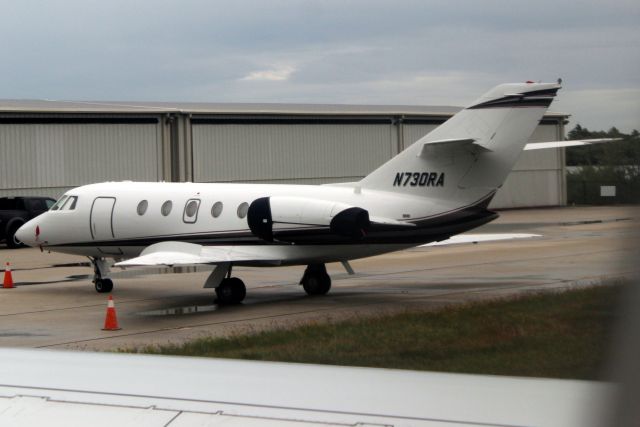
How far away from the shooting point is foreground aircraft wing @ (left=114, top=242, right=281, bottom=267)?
18.0 metres

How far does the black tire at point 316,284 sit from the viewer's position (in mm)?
20422

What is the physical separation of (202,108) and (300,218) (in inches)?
1114

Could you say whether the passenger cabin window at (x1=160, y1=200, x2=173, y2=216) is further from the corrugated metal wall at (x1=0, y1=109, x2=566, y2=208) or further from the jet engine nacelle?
the corrugated metal wall at (x1=0, y1=109, x2=566, y2=208)

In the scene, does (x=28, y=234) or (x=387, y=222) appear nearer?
(x=387, y=222)

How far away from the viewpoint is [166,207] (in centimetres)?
2008

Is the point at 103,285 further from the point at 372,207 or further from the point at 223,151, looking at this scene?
the point at 223,151

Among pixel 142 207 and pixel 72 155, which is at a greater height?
pixel 72 155

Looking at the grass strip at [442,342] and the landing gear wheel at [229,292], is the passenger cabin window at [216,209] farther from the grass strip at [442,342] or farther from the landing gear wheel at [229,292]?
the grass strip at [442,342]

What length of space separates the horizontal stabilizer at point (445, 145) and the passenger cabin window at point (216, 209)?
427cm

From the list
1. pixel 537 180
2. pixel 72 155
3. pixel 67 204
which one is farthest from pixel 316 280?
pixel 537 180

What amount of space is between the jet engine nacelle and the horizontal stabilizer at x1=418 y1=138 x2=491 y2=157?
6.37ft

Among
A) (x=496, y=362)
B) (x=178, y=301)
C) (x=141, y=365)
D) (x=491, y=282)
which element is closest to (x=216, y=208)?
(x=178, y=301)

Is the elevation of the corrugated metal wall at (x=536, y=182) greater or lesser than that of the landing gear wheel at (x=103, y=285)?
greater

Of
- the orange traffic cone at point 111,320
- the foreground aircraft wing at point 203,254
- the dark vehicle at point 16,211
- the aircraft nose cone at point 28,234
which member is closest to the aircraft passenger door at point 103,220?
the foreground aircraft wing at point 203,254
